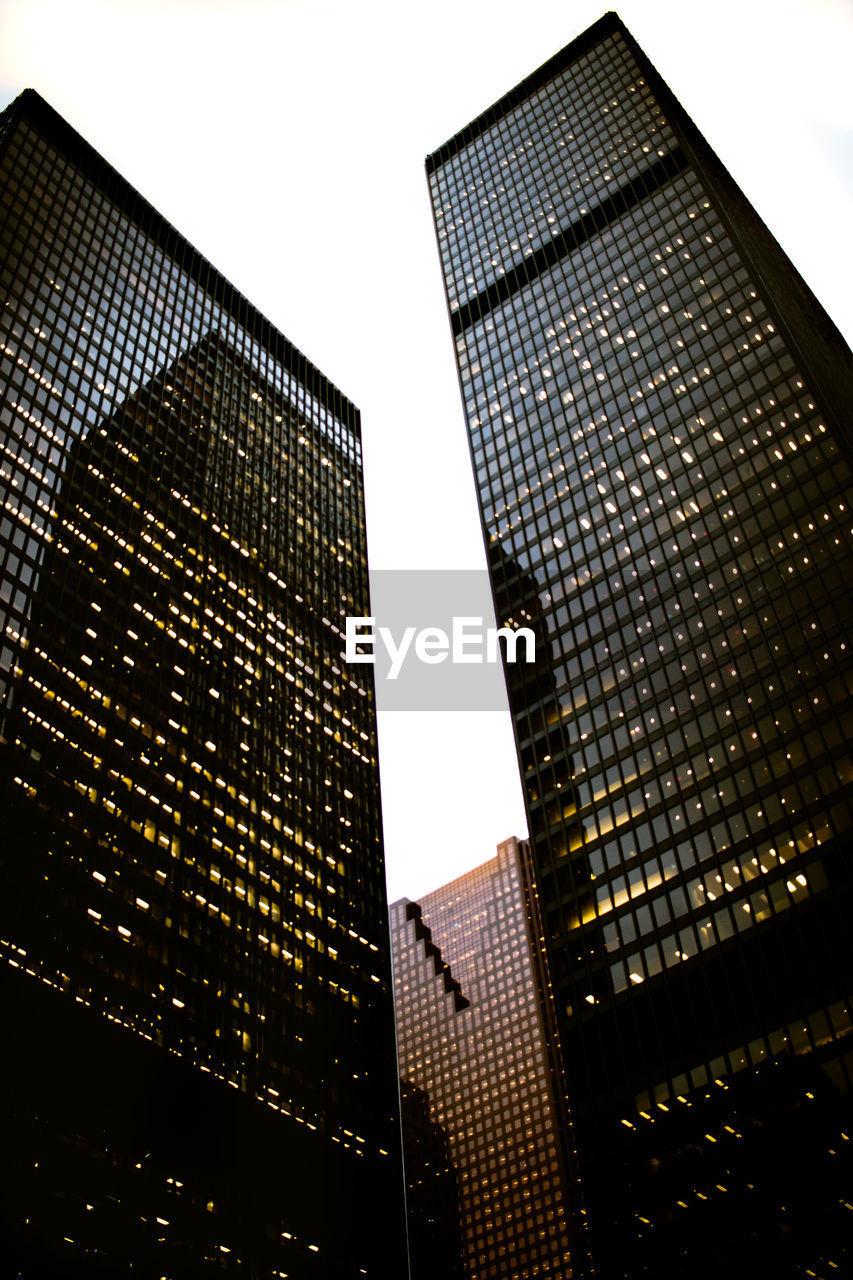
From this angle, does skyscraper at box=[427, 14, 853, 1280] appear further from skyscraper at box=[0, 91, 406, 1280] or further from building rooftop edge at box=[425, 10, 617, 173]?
skyscraper at box=[0, 91, 406, 1280]

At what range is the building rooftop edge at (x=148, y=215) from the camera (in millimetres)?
136875

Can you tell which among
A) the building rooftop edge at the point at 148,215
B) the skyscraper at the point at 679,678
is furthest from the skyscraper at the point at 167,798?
the skyscraper at the point at 679,678

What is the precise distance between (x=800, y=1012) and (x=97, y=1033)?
46677 millimetres

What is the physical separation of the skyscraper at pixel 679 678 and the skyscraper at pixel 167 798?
2844cm

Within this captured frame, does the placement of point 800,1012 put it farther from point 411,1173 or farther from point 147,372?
point 411,1173

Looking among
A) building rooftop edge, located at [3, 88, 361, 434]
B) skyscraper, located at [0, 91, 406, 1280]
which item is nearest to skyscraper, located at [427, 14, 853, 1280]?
skyscraper, located at [0, 91, 406, 1280]

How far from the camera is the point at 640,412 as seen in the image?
108 meters

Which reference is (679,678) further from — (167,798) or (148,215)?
(148,215)

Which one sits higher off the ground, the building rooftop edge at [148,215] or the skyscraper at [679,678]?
the building rooftop edge at [148,215]

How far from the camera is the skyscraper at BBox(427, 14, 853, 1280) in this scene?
2697 inches

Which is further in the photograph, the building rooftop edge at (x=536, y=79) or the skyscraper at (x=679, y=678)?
the building rooftop edge at (x=536, y=79)

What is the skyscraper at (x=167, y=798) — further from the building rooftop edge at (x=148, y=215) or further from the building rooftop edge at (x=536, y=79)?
the building rooftop edge at (x=536, y=79)

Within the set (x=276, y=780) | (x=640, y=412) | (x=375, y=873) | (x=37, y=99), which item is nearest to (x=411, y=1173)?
(x=375, y=873)

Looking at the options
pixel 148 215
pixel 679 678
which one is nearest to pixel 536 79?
pixel 148 215
